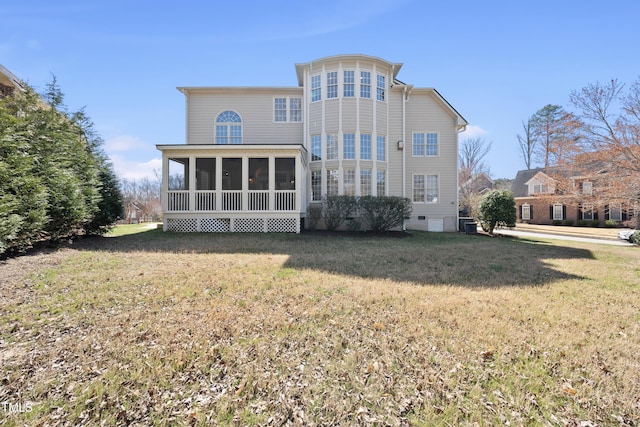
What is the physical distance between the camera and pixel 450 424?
82.4 inches

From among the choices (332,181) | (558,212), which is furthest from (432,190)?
(558,212)

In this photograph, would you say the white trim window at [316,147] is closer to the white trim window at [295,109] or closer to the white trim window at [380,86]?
the white trim window at [295,109]

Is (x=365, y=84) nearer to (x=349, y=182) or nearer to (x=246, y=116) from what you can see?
(x=349, y=182)

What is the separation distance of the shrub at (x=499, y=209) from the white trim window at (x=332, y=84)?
963 cm

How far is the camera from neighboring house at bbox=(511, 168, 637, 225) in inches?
626

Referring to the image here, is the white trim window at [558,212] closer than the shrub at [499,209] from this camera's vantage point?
No

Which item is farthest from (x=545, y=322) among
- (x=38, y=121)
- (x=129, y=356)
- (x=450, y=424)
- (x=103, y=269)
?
(x=38, y=121)

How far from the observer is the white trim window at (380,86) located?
1455cm

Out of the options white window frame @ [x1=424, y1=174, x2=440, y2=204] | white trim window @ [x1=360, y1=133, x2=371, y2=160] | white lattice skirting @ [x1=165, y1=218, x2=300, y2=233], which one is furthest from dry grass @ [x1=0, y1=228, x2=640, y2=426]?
white window frame @ [x1=424, y1=174, x2=440, y2=204]

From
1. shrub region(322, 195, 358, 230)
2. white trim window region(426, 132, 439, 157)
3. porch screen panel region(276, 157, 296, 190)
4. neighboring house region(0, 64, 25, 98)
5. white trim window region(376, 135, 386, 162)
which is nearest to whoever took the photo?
neighboring house region(0, 64, 25, 98)

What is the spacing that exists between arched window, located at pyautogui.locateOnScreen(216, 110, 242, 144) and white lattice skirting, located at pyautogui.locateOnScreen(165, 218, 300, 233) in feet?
17.4

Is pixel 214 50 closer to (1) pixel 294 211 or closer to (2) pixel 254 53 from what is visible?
(2) pixel 254 53

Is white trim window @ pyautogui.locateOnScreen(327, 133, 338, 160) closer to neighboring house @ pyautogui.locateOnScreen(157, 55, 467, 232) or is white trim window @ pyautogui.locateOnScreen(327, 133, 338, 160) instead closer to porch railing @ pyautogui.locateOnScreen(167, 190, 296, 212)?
neighboring house @ pyautogui.locateOnScreen(157, 55, 467, 232)

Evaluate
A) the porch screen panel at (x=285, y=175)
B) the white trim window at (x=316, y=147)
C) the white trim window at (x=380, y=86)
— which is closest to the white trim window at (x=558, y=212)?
the white trim window at (x=380, y=86)
